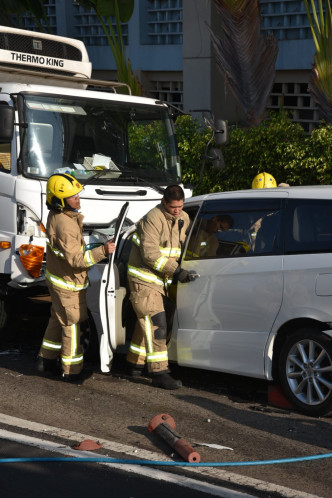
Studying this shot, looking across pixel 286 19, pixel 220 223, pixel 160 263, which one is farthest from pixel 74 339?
pixel 286 19

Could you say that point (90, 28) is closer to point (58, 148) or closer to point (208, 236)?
point (58, 148)

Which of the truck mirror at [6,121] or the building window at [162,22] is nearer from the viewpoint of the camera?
the truck mirror at [6,121]

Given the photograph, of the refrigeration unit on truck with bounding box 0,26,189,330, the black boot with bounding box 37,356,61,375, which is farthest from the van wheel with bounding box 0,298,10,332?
the black boot with bounding box 37,356,61,375

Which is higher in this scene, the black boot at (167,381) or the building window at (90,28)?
the building window at (90,28)

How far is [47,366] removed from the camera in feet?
27.1

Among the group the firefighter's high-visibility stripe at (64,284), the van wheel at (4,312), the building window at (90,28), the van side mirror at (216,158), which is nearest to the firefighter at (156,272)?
the firefighter's high-visibility stripe at (64,284)

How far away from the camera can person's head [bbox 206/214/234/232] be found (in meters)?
7.42

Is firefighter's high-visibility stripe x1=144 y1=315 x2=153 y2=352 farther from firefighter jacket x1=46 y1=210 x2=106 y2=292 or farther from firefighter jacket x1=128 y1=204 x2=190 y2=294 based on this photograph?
firefighter jacket x1=46 y1=210 x2=106 y2=292

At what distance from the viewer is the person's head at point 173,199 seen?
751cm

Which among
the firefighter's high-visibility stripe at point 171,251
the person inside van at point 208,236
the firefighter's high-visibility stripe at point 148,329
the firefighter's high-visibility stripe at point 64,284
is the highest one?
the person inside van at point 208,236

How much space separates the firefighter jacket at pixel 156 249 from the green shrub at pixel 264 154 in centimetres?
489

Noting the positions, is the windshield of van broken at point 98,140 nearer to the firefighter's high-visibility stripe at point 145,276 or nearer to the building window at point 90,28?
the firefighter's high-visibility stripe at point 145,276

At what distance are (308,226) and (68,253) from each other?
2.12m

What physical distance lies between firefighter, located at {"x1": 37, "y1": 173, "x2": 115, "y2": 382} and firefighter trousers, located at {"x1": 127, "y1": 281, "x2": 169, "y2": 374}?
476 millimetres
